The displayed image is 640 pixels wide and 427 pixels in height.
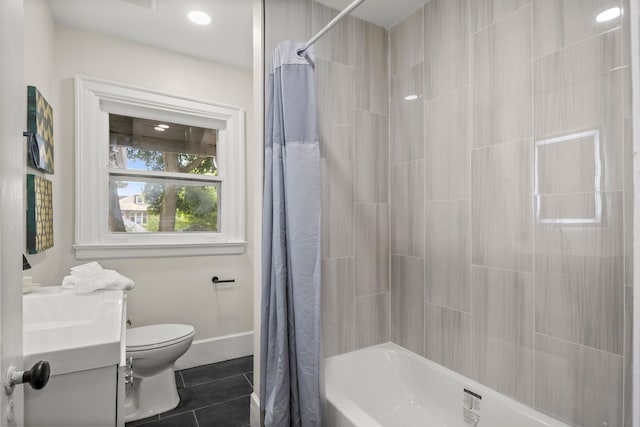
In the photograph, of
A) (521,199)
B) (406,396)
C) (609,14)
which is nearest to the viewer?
(609,14)

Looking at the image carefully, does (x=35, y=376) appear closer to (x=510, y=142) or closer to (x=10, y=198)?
(x=10, y=198)

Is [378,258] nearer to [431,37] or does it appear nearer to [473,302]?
[473,302]

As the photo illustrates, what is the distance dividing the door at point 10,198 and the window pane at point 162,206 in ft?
6.39

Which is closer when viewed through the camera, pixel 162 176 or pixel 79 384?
pixel 79 384

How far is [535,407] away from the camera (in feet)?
4.66

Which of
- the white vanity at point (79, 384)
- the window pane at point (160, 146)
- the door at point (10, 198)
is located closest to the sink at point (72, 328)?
the white vanity at point (79, 384)

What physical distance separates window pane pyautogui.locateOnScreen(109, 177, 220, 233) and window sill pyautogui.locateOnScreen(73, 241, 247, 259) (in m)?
0.16

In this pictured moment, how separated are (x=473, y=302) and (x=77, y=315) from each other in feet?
6.28

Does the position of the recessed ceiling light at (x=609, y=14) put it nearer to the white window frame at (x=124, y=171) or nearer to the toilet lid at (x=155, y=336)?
the white window frame at (x=124, y=171)

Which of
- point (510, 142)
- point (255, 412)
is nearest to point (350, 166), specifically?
point (510, 142)

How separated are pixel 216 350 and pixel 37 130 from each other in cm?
193

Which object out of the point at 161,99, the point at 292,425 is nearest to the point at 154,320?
the point at 292,425

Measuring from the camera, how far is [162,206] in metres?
2.63

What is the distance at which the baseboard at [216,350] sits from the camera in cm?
259
